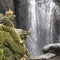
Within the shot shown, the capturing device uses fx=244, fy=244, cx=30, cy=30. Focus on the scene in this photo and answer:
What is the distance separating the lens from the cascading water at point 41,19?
22914 millimetres

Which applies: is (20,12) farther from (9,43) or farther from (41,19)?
(9,43)

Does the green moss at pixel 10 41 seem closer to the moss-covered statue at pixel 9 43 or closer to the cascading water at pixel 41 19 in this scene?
the moss-covered statue at pixel 9 43

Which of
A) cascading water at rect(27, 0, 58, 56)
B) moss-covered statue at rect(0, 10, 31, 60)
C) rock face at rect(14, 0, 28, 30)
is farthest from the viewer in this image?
cascading water at rect(27, 0, 58, 56)

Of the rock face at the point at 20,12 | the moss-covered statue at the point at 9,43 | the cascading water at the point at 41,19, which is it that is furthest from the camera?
the cascading water at the point at 41,19

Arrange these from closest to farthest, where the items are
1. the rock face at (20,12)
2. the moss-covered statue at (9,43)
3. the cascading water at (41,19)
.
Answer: the moss-covered statue at (9,43)
the rock face at (20,12)
the cascading water at (41,19)

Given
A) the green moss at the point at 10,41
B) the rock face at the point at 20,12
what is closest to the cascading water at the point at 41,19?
the rock face at the point at 20,12

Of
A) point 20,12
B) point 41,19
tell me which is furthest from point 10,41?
point 41,19

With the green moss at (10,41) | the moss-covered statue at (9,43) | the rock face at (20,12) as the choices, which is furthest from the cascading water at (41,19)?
the green moss at (10,41)

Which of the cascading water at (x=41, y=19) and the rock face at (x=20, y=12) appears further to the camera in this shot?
the cascading water at (x=41, y=19)

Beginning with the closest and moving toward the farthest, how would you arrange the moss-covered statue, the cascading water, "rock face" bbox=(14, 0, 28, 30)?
the moss-covered statue → "rock face" bbox=(14, 0, 28, 30) → the cascading water

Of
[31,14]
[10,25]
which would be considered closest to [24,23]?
[31,14]

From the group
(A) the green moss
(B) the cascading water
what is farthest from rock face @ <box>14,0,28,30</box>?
(A) the green moss

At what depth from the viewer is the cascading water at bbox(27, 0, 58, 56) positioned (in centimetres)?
2291

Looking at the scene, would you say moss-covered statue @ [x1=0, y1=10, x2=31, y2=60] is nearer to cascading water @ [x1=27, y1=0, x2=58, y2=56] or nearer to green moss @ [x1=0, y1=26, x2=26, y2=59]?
green moss @ [x1=0, y1=26, x2=26, y2=59]
